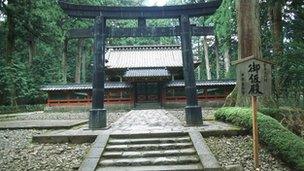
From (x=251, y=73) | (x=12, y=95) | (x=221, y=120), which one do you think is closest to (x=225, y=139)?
(x=251, y=73)

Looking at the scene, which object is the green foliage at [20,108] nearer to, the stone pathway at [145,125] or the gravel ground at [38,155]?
the stone pathway at [145,125]

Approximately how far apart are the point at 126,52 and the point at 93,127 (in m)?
24.4

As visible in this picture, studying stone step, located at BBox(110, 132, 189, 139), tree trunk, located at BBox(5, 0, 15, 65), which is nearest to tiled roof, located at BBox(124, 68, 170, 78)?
tree trunk, located at BBox(5, 0, 15, 65)

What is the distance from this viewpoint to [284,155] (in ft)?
22.2

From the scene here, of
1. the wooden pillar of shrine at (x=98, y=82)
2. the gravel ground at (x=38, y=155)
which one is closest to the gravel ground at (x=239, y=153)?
the gravel ground at (x=38, y=155)

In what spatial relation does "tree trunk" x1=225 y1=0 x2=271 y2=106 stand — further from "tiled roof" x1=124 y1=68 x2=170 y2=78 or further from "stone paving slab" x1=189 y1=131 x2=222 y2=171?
"tiled roof" x1=124 y1=68 x2=170 y2=78

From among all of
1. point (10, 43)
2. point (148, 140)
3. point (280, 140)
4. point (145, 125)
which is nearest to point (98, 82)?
point (145, 125)

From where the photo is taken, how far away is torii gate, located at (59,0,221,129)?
34.3 ft

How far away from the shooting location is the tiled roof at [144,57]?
98.3 feet

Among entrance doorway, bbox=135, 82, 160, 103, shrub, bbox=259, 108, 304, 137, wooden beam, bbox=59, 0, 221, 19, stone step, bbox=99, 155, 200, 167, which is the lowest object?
stone step, bbox=99, 155, 200, 167

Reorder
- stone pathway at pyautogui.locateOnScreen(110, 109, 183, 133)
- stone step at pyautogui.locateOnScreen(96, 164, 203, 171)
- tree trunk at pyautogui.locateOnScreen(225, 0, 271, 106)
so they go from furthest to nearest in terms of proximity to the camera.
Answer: tree trunk at pyautogui.locateOnScreen(225, 0, 271, 106) < stone pathway at pyautogui.locateOnScreen(110, 109, 183, 133) < stone step at pyautogui.locateOnScreen(96, 164, 203, 171)

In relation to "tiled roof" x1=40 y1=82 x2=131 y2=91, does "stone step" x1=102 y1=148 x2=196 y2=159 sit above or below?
below

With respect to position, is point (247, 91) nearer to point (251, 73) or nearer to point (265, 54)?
point (251, 73)

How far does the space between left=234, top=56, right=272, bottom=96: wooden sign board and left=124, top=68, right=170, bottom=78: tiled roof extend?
18546mm
